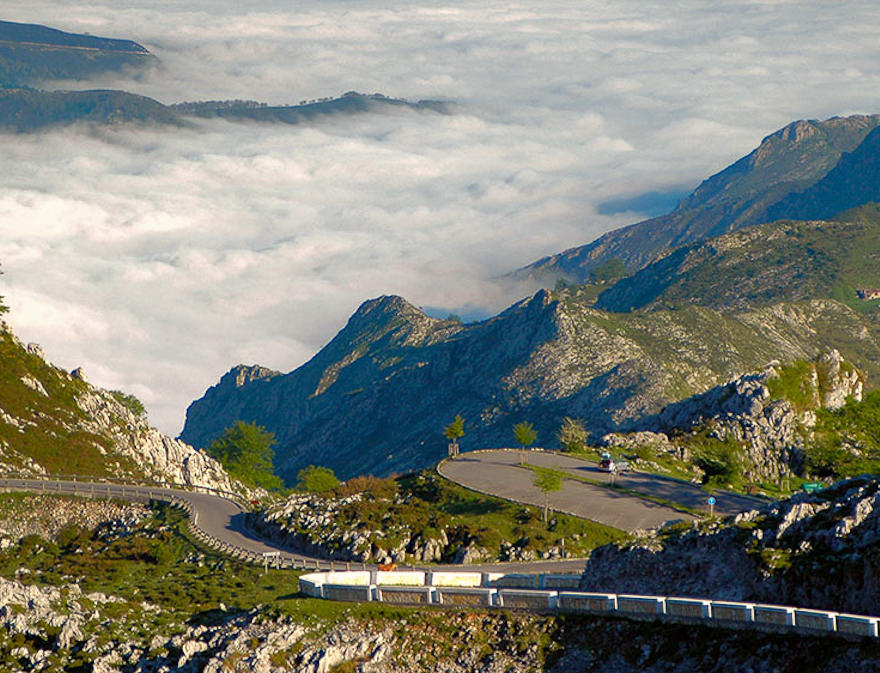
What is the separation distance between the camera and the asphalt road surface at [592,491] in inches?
4200

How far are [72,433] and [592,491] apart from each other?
8589 centimetres

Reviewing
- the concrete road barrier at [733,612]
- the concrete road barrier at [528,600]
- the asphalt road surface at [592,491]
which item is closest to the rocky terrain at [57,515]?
the asphalt road surface at [592,491]

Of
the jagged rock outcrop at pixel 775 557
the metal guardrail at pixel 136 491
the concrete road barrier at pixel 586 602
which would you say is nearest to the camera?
the jagged rock outcrop at pixel 775 557

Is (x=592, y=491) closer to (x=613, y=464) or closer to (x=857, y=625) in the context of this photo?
(x=613, y=464)

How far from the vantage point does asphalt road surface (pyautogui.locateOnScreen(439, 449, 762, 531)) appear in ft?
350

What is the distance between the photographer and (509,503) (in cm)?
11494

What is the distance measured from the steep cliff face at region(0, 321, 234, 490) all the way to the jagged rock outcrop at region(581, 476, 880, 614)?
108 metres

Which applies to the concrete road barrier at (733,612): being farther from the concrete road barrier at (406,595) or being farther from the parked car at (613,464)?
the parked car at (613,464)

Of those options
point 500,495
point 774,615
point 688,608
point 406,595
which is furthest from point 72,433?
point 774,615

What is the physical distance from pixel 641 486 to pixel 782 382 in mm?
35874

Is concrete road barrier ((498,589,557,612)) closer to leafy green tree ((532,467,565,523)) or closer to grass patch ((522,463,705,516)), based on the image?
leafy green tree ((532,467,565,523))

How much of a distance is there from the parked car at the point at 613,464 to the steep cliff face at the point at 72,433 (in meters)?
70.2

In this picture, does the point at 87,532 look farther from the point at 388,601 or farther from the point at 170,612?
the point at 388,601

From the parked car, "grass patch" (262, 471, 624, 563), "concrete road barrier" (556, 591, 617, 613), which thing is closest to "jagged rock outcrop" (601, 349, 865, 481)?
the parked car
